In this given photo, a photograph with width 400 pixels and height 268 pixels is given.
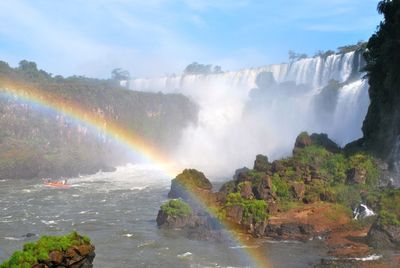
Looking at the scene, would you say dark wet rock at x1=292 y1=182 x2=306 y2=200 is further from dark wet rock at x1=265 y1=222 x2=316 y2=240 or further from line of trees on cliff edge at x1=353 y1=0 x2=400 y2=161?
line of trees on cliff edge at x1=353 y1=0 x2=400 y2=161

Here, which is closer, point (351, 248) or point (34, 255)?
point (34, 255)

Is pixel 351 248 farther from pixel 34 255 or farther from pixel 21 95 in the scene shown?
pixel 21 95

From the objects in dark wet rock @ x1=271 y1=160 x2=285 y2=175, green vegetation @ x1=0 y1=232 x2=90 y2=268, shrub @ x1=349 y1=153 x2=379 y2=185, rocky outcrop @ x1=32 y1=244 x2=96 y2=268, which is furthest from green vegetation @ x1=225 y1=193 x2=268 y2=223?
green vegetation @ x1=0 y1=232 x2=90 y2=268

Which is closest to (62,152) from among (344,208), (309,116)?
(309,116)

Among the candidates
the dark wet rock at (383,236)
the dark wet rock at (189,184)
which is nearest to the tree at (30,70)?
the dark wet rock at (189,184)

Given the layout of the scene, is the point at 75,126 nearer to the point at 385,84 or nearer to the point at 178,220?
the point at 178,220

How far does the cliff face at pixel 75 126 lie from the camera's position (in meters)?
85.3

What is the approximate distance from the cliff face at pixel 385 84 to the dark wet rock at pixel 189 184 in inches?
655

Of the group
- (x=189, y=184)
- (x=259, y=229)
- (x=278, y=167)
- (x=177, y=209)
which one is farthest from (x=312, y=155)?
(x=177, y=209)

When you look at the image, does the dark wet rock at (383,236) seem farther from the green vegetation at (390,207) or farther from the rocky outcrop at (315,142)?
the rocky outcrop at (315,142)

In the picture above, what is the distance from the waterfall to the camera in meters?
71.4

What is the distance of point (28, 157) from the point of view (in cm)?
8356

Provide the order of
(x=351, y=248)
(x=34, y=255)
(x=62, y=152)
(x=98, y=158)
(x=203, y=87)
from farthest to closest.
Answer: (x=203, y=87)
(x=98, y=158)
(x=62, y=152)
(x=351, y=248)
(x=34, y=255)

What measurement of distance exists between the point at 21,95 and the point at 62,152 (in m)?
17.0
